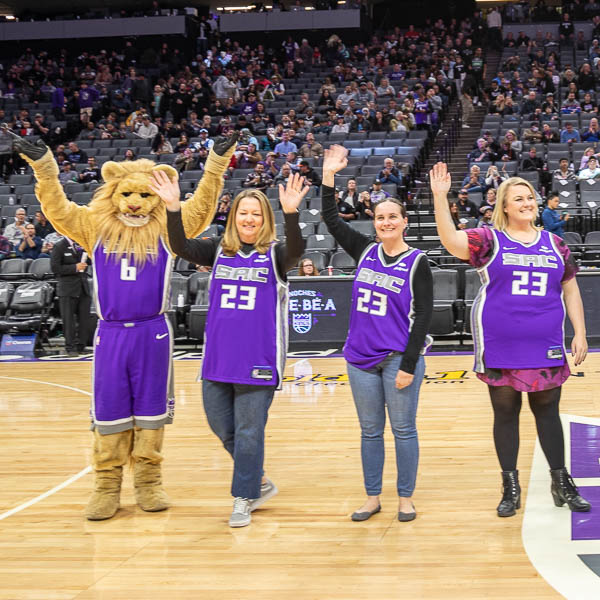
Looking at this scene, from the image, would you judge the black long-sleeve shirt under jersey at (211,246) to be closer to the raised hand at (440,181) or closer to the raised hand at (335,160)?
the raised hand at (335,160)

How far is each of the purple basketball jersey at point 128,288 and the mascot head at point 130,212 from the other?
5 cm

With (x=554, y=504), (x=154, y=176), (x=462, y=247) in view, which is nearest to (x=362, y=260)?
(x=462, y=247)

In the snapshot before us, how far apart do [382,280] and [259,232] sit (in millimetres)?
699

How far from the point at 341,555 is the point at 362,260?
1482 mm

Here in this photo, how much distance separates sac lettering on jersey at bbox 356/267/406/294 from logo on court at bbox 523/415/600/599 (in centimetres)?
133

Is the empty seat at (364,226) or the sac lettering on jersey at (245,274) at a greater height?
the empty seat at (364,226)

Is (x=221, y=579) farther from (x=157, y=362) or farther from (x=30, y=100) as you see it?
(x=30, y=100)

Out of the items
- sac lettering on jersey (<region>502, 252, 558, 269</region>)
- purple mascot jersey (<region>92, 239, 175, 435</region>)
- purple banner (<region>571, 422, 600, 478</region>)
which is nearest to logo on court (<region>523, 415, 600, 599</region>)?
purple banner (<region>571, 422, 600, 478</region>)

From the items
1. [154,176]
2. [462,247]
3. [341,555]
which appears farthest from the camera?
[154,176]

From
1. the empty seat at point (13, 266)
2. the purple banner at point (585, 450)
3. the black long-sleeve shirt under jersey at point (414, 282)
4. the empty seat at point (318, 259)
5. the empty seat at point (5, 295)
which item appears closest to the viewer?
the black long-sleeve shirt under jersey at point (414, 282)

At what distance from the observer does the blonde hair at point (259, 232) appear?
15.7 ft

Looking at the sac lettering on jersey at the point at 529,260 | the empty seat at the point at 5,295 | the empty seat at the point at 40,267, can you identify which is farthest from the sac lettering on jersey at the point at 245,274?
the empty seat at the point at 40,267

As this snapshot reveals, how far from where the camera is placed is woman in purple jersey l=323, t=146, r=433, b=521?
4.57 metres

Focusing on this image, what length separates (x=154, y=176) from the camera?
495 cm
